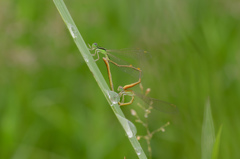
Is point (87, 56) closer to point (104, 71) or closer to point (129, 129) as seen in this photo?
point (129, 129)

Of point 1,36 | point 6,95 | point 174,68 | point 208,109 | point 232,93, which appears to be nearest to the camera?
point 208,109

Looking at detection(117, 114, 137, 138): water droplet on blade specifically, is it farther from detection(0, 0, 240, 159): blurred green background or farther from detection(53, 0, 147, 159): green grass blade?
detection(0, 0, 240, 159): blurred green background

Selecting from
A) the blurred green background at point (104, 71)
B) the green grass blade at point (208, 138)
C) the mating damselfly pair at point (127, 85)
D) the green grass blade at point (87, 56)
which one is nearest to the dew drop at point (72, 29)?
the green grass blade at point (87, 56)

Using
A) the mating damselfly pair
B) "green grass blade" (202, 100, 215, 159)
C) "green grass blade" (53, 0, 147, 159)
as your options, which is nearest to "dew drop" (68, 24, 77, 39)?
"green grass blade" (53, 0, 147, 159)

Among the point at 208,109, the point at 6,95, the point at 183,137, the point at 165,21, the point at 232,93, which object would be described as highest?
the point at 208,109

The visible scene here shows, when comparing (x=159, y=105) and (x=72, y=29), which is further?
(x=159, y=105)

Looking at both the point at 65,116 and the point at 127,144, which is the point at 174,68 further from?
the point at 65,116

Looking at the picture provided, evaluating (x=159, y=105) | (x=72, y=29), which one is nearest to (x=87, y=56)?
(x=72, y=29)

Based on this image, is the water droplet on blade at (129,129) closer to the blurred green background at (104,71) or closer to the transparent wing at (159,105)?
the transparent wing at (159,105)

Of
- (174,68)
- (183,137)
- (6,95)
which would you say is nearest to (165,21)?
(174,68)
